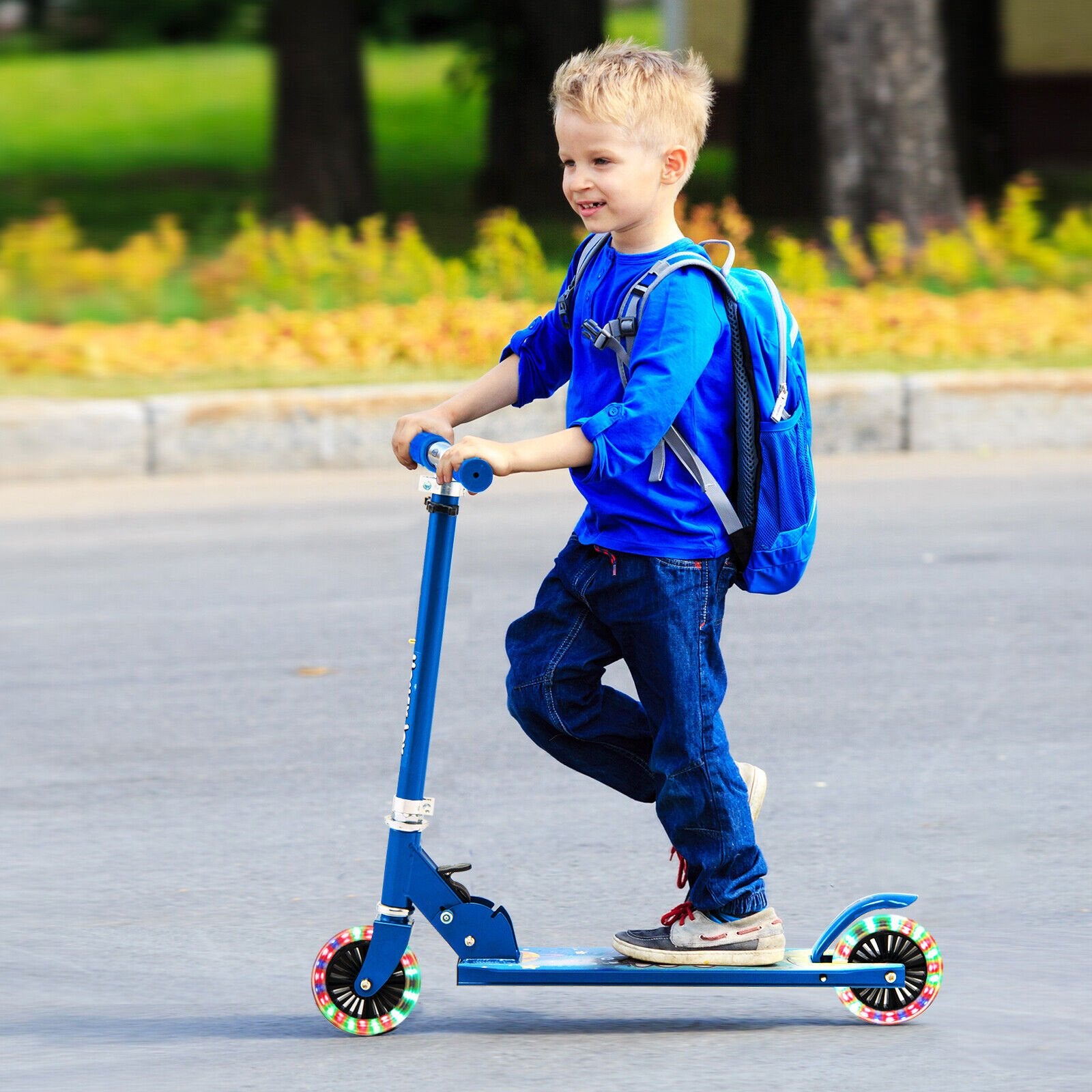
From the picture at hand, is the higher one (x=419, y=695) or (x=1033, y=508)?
(x=419, y=695)

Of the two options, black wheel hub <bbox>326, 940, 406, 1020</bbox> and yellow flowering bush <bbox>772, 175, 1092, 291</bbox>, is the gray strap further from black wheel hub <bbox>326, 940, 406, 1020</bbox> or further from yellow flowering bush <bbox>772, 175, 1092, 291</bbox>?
yellow flowering bush <bbox>772, 175, 1092, 291</bbox>

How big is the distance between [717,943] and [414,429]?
970 millimetres

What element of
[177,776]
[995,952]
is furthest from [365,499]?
[995,952]

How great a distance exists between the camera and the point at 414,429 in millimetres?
3342

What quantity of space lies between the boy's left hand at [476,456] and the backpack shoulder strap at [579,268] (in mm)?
359

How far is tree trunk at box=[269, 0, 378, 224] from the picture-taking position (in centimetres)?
1767

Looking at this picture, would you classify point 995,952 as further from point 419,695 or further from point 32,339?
point 32,339

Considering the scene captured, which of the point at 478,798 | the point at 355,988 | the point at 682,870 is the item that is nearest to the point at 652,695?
the point at 682,870

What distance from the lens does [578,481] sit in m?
3.28

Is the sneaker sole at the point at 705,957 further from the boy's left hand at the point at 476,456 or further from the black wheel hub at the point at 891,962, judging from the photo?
the boy's left hand at the point at 476,456

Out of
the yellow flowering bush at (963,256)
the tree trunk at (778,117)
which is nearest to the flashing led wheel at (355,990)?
the yellow flowering bush at (963,256)

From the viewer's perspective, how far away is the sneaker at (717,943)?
135 inches

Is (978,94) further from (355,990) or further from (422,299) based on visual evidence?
(355,990)

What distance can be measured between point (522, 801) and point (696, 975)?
4.74ft
